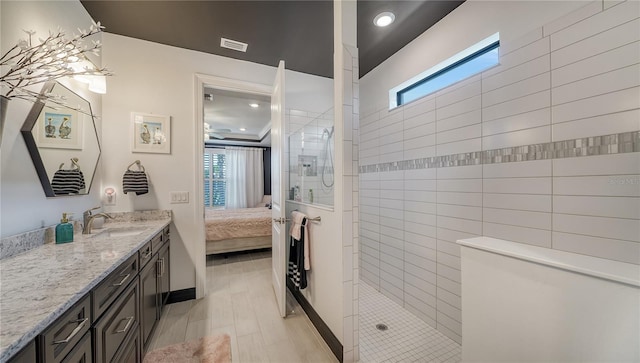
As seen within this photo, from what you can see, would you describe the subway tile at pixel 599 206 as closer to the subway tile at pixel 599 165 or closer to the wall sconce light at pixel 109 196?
the subway tile at pixel 599 165

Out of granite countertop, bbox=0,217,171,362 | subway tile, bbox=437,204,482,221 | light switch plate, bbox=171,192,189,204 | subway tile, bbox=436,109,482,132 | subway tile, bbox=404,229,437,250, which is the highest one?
subway tile, bbox=436,109,482,132

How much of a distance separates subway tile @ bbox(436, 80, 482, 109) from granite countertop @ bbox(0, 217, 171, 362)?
7.90ft

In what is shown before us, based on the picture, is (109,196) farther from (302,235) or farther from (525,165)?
(525,165)

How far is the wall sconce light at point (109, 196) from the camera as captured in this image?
6.93 ft

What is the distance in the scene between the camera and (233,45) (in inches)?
91.3

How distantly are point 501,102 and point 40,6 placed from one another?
3.07 metres

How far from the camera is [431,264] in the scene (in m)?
1.97

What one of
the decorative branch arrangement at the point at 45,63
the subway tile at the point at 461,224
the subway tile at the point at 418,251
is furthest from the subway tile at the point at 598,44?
the decorative branch arrangement at the point at 45,63

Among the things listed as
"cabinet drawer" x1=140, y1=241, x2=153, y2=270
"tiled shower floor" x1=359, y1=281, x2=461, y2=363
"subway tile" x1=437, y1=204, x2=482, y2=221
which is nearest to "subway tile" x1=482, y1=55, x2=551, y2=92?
"subway tile" x1=437, y1=204, x2=482, y2=221

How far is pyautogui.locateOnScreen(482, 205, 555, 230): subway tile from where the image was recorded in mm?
1308

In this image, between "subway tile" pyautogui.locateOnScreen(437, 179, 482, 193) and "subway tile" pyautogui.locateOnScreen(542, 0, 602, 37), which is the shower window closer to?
"subway tile" pyautogui.locateOnScreen(437, 179, 482, 193)

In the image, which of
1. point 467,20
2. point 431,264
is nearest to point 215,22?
point 467,20

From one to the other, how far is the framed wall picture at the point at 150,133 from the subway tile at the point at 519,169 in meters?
2.88

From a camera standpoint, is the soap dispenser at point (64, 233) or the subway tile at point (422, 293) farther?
the subway tile at point (422, 293)
